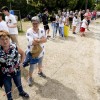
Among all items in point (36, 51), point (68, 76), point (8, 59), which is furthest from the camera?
point (68, 76)

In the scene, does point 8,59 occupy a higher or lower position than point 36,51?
higher

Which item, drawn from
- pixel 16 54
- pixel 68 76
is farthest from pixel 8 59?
pixel 68 76

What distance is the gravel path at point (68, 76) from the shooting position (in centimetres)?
536

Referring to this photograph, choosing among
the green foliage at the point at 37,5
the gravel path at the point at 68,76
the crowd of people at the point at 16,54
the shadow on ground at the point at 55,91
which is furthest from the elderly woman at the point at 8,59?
the green foliage at the point at 37,5

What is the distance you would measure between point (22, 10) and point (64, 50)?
18.3 metres

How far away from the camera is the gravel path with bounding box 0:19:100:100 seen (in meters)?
5.36

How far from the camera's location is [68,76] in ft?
21.5

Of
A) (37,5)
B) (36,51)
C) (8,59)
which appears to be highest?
(8,59)

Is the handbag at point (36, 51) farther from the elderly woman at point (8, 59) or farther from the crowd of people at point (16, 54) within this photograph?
the elderly woman at point (8, 59)

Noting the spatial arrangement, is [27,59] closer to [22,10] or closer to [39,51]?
[39,51]

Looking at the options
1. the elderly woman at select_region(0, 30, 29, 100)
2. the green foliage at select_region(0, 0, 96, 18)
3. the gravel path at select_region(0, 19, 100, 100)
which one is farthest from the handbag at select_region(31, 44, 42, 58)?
the green foliage at select_region(0, 0, 96, 18)

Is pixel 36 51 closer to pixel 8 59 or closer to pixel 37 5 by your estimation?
pixel 8 59

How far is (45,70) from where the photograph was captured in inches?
274

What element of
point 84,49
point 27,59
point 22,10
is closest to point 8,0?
point 22,10
